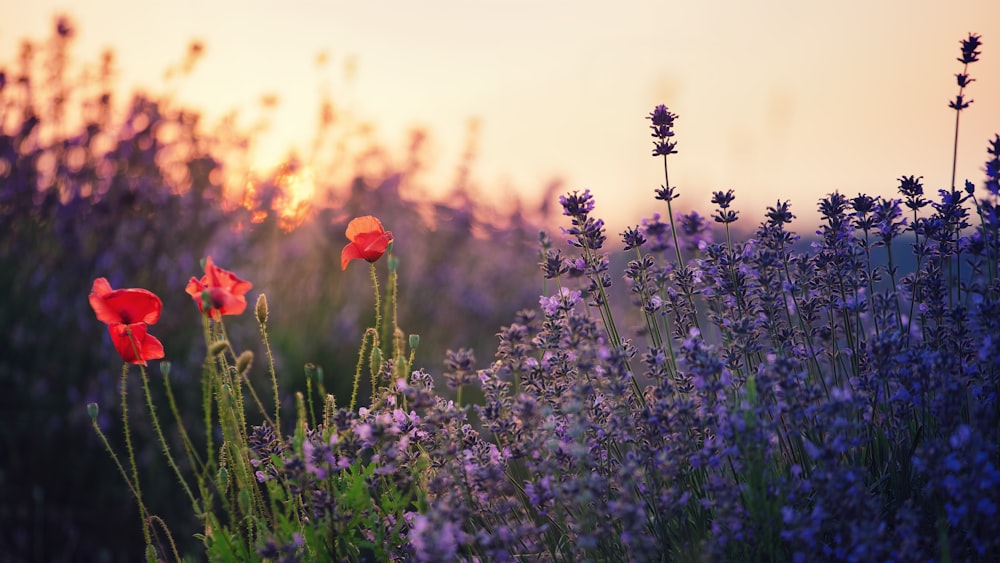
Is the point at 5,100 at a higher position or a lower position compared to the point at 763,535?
higher

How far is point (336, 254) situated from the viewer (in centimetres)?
635

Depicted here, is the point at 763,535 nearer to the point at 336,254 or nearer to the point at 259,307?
the point at 259,307

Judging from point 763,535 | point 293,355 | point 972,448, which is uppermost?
point 972,448

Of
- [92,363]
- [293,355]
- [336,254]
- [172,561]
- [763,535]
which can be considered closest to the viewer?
[763,535]

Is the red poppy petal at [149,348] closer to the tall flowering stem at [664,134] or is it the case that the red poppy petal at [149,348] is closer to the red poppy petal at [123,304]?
the red poppy petal at [123,304]

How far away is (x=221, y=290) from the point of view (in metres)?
2.14

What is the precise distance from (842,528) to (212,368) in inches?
56.0

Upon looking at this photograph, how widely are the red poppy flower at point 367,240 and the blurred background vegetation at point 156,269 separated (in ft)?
7.27

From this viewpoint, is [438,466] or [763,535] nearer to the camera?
[763,535]

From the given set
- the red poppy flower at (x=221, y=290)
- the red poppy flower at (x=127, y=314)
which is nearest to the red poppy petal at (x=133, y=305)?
the red poppy flower at (x=127, y=314)

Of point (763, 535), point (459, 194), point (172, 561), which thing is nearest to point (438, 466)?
point (763, 535)

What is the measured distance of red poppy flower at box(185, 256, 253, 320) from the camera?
212cm

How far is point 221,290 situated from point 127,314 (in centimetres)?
27

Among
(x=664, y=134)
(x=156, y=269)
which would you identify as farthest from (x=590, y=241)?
(x=156, y=269)
